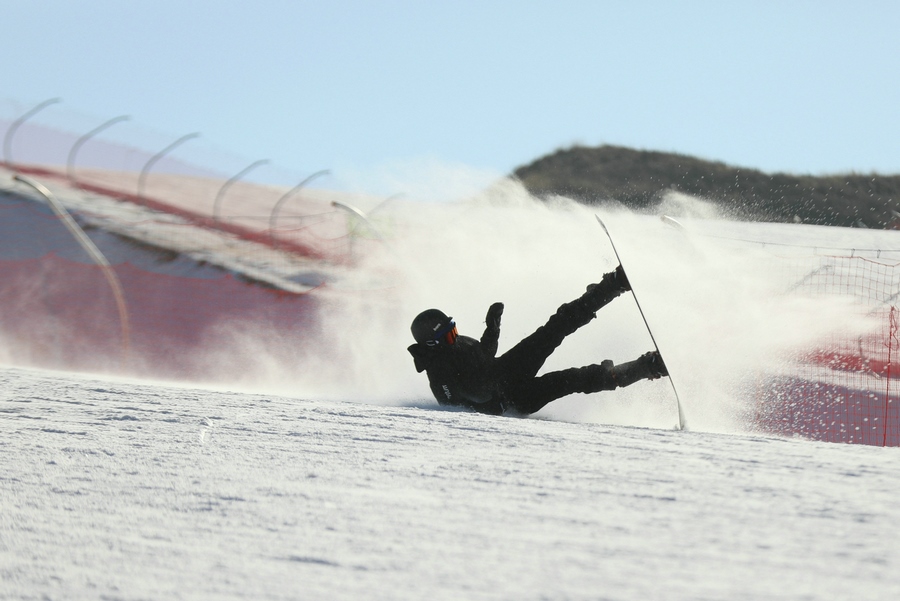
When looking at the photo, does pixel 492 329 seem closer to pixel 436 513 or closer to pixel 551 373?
pixel 551 373

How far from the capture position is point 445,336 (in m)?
5.74

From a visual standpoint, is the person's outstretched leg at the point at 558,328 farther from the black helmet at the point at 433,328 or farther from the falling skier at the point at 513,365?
Answer: the black helmet at the point at 433,328

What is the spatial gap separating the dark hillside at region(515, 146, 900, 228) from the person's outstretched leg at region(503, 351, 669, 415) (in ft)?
108

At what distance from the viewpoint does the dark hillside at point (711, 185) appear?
135ft

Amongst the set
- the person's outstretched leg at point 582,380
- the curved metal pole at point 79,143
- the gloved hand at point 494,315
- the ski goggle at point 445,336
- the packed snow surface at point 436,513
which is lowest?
the packed snow surface at point 436,513

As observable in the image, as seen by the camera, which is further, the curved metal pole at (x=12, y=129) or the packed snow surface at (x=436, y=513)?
the curved metal pole at (x=12, y=129)

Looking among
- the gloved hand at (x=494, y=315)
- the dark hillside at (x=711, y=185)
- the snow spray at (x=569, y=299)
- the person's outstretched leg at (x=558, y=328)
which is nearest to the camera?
the gloved hand at (x=494, y=315)

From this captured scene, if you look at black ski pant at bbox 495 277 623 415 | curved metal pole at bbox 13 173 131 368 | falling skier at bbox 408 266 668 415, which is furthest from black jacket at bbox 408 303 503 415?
curved metal pole at bbox 13 173 131 368

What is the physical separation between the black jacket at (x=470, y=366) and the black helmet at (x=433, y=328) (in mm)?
57

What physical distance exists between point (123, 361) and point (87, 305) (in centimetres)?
149

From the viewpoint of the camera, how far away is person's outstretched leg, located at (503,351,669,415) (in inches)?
225

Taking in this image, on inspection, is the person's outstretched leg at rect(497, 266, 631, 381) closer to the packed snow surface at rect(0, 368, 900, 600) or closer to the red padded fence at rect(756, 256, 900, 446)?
the packed snow surface at rect(0, 368, 900, 600)

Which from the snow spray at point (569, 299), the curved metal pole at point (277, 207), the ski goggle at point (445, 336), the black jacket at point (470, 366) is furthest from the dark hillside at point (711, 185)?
the ski goggle at point (445, 336)

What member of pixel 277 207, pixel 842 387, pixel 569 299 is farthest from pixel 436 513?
pixel 277 207
